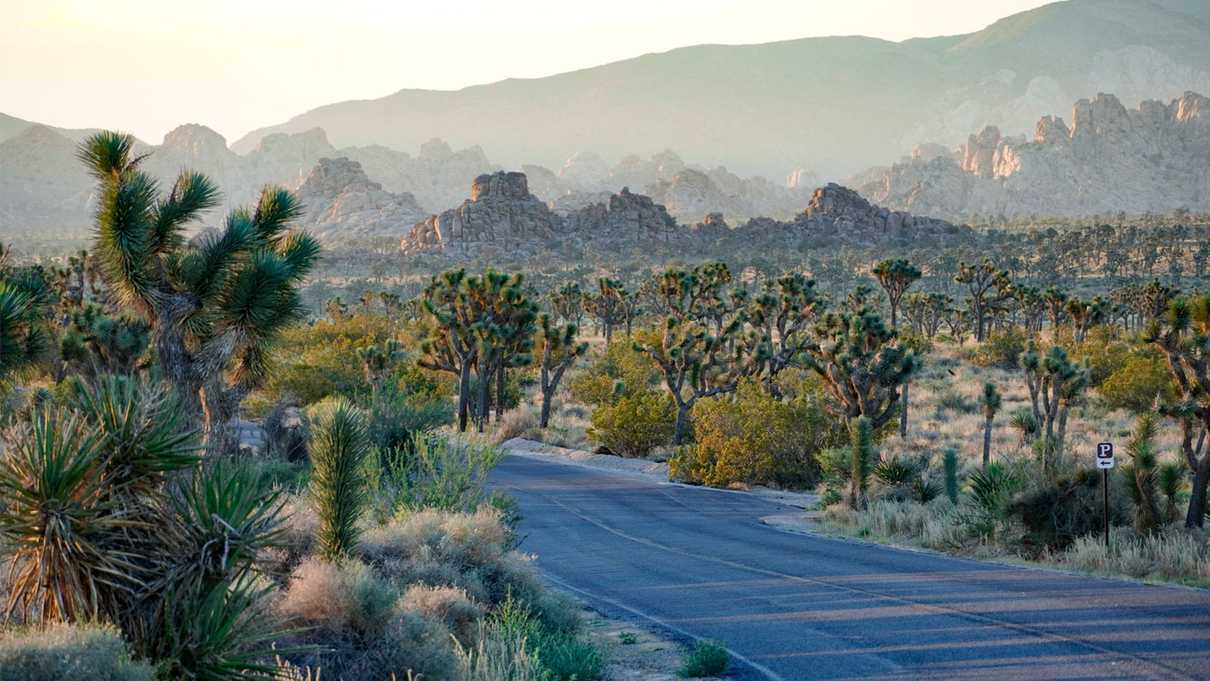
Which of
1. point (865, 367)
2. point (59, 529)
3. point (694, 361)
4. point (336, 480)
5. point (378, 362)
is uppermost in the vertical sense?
point (59, 529)

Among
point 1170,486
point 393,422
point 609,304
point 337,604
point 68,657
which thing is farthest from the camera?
point 609,304

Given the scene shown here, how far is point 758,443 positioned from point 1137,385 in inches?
783

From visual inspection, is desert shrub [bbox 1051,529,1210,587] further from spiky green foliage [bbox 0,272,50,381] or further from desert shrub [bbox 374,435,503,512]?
spiky green foliage [bbox 0,272,50,381]

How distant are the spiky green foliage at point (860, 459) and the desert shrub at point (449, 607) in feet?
41.8

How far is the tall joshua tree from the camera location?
53.3 ft

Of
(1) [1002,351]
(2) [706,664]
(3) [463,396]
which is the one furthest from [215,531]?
(1) [1002,351]

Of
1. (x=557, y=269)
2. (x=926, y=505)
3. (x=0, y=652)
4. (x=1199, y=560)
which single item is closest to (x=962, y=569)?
(x=1199, y=560)

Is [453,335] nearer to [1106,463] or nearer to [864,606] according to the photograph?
[1106,463]

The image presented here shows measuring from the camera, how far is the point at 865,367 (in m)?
27.8

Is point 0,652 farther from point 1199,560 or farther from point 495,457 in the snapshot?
point 1199,560

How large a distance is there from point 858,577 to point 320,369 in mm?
32342

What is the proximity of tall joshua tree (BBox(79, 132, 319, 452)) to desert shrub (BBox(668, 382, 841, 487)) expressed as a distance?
14621mm

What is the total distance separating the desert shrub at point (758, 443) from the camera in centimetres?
2970

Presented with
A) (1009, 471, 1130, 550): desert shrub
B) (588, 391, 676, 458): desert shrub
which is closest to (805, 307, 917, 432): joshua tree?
(588, 391, 676, 458): desert shrub
